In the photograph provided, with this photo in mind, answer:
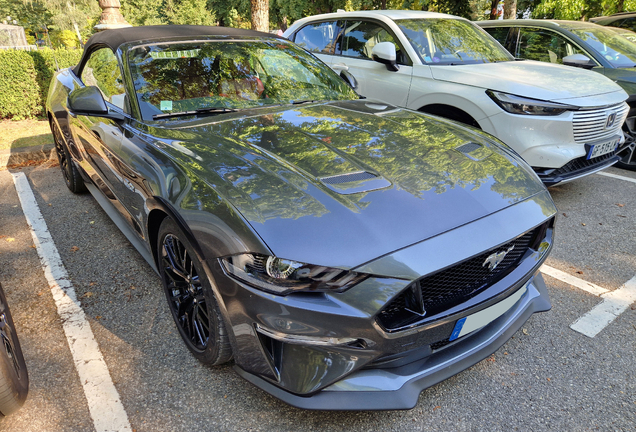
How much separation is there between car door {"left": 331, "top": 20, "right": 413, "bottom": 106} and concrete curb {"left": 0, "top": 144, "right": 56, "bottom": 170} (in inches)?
158

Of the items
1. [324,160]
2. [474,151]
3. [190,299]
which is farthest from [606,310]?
[190,299]

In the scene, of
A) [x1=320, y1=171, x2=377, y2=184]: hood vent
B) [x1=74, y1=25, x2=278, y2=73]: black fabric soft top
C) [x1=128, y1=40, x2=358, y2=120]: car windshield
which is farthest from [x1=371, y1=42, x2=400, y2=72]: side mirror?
[x1=320, y1=171, x2=377, y2=184]: hood vent

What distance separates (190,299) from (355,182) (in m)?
1.03

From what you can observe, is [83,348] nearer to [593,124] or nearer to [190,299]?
[190,299]

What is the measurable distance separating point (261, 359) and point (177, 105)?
1.68 meters

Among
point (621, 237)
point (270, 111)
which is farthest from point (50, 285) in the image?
point (621, 237)

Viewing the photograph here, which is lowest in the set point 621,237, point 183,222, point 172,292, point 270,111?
point 621,237

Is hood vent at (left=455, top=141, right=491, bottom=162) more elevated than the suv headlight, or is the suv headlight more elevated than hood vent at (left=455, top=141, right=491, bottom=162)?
hood vent at (left=455, top=141, right=491, bottom=162)

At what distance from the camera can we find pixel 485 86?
13.0ft

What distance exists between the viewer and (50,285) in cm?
295

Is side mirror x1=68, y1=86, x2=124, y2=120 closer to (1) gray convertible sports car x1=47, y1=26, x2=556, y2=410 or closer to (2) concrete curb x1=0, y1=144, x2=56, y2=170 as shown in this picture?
(1) gray convertible sports car x1=47, y1=26, x2=556, y2=410

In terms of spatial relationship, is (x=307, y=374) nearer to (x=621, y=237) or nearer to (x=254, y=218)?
(x=254, y=218)

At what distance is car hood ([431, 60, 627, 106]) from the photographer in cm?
377

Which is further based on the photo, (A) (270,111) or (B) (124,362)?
(A) (270,111)
